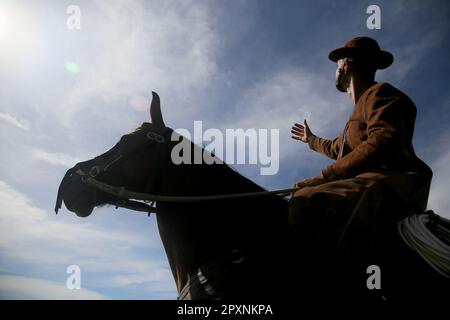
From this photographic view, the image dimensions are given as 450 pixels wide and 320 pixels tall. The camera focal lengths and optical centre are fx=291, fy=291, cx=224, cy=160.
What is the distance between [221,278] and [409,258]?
1.63 m

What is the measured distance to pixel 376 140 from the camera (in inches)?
107

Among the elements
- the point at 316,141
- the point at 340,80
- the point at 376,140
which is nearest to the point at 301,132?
the point at 316,141

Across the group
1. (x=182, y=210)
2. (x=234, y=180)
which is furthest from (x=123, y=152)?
(x=234, y=180)

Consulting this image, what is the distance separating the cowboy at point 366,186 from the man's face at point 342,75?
0.54m

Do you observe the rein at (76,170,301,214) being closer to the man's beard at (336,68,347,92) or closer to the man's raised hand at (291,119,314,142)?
the man's beard at (336,68,347,92)

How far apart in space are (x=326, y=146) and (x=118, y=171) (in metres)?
3.28

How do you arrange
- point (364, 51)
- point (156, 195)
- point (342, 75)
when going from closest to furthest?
point (156, 195) < point (364, 51) < point (342, 75)

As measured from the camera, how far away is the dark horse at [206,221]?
265cm

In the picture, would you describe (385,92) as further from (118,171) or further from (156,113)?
Answer: (118,171)

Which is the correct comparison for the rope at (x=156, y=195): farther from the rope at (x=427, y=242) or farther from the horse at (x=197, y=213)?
the rope at (x=427, y=242)

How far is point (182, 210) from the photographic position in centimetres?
331

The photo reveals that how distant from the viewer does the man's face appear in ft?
11.8

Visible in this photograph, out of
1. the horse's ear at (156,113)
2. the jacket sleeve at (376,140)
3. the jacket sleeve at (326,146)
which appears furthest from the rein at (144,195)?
the jacket sleeve at (326,146)

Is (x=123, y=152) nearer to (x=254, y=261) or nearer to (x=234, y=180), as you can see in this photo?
(x=234, y=180)
